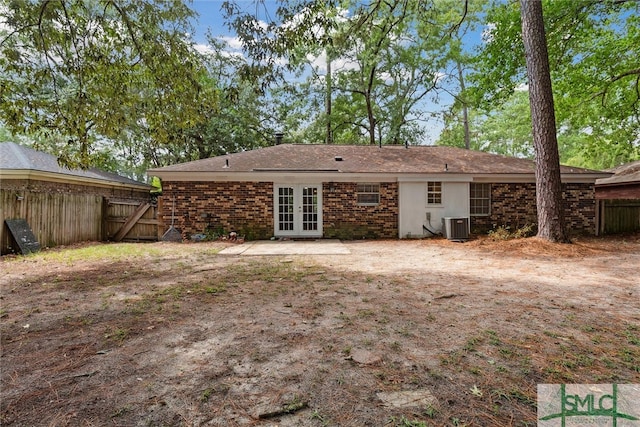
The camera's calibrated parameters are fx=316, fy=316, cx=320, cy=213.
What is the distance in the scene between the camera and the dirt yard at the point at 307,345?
1.88 metres

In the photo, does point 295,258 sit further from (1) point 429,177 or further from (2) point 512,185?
(2) point 512,185

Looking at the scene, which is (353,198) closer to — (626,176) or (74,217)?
(74,217)

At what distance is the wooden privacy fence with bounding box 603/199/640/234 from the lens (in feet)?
40.1

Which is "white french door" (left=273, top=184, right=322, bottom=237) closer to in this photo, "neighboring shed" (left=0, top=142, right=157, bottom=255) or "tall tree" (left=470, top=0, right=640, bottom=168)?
"neighboring shed" (left=0, top=142, right=157, bottom=255)

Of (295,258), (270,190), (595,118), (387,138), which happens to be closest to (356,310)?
(295,258)

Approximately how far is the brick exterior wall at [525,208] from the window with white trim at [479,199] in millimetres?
171

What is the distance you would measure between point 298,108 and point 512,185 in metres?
15.6

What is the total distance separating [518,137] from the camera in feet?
112

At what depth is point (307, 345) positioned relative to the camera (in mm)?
2713

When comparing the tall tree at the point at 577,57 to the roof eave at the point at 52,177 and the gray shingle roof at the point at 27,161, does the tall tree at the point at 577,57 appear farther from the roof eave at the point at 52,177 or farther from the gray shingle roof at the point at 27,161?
the roof eave at the point at 52,177

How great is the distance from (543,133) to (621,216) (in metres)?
7.12

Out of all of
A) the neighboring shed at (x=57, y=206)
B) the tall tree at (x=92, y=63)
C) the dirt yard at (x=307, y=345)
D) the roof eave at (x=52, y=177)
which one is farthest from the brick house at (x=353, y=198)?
the dirt yard at (x=307, y=345)

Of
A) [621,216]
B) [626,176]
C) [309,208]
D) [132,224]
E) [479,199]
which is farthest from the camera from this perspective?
[626,176]

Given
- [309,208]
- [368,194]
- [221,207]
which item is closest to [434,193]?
[368,194]
